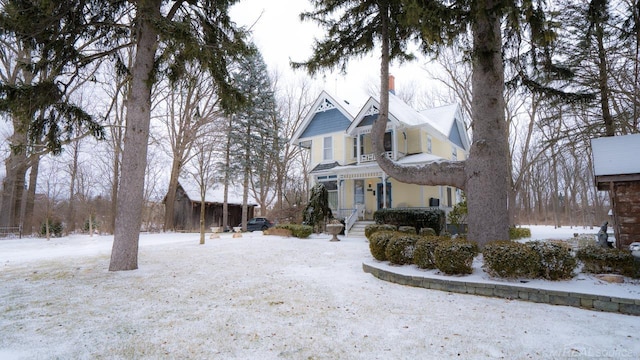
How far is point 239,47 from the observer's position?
8.13 meters

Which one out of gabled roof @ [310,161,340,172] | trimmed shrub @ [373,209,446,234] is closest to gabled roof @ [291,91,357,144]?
gabled roof @ [310,161,340,172]

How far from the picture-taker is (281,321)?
161 inches

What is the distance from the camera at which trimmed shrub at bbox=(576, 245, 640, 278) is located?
5.38 m

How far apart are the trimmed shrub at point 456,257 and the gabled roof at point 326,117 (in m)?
15.2

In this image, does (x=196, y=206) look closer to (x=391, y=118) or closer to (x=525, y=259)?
(x=391, y=118)

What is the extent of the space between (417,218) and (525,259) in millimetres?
9744

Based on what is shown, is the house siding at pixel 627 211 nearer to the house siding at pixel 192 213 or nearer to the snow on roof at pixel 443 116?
the snow on roof at pixel 443 116

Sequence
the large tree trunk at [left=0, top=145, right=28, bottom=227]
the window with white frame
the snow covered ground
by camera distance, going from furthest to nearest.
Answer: the window with white frame, the large tree trunk at [left=0, top=145, right=28, bottom=227], the snow covered ground

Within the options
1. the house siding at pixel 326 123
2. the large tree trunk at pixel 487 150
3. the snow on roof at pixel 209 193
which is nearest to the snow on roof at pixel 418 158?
the house siding at pixel 326 123

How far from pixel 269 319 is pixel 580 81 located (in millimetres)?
14424

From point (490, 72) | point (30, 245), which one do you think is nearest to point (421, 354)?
point (490, 72)

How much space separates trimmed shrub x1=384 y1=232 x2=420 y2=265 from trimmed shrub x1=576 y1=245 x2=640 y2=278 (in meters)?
3.05

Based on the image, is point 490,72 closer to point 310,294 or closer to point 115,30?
point 310,294

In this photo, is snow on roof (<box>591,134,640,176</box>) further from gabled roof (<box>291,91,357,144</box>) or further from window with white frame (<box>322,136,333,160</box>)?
window with white frame (<box>322,136,333,160</box>)
